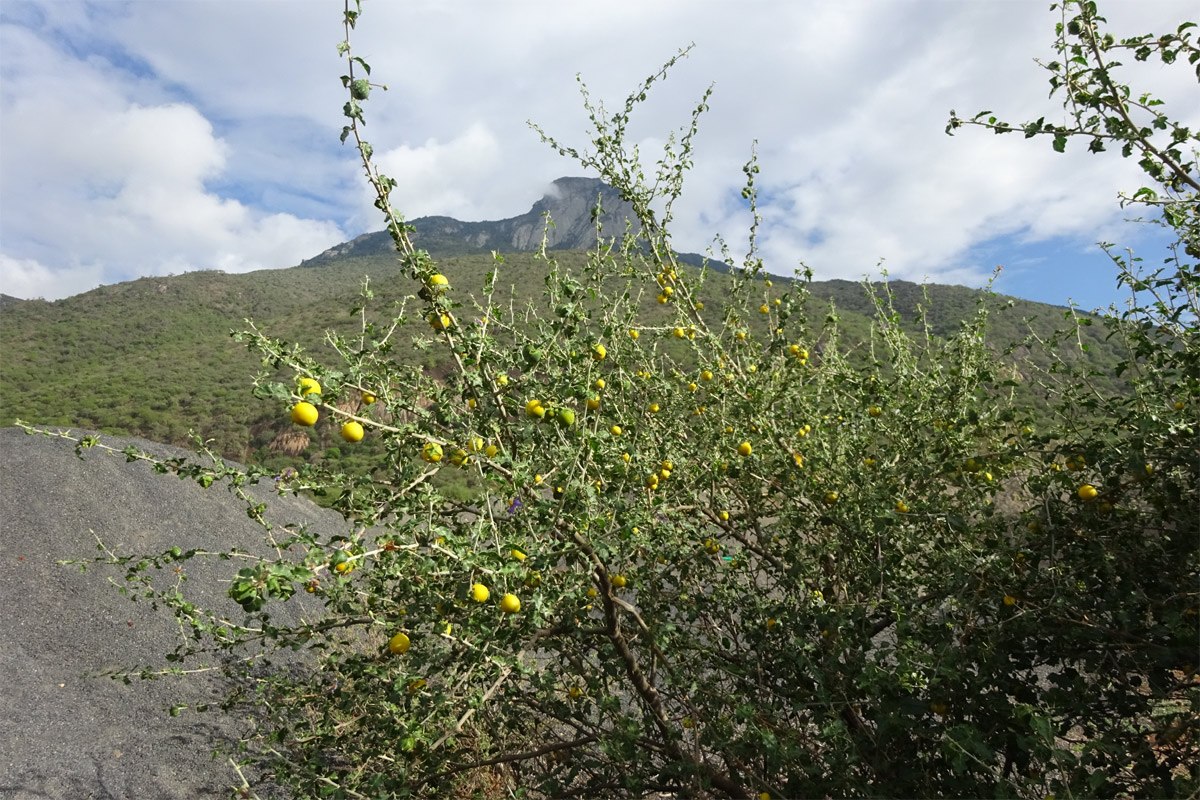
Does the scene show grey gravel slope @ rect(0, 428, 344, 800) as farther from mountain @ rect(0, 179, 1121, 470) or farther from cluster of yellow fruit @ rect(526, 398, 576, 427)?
cluster of yellow fruit @ rect(526, 398, 576, 427)

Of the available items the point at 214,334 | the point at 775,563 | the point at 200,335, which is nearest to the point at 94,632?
the point at 775,563

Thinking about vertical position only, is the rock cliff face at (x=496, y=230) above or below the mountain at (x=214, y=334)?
above

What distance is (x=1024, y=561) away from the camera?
7.04 feet

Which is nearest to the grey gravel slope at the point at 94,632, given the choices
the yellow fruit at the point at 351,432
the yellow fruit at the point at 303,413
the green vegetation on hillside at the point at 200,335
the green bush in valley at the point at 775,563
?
the green bush in valley at the point at 775,563

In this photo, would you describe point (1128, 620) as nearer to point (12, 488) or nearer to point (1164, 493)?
point (1164, 493)

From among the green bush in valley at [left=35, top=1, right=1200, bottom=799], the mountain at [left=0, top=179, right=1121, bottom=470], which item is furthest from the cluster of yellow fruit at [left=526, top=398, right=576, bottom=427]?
the mountain at [left=0, top=179, right=1121, bottom=470]

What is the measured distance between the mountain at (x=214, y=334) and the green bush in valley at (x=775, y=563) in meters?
1.05

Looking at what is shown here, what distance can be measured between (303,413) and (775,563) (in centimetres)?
238

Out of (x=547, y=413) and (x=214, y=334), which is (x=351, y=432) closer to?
(x=547, y=413)

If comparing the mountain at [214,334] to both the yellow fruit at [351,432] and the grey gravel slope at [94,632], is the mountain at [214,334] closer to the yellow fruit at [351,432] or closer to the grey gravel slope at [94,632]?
the yellow fruit at [351,432]

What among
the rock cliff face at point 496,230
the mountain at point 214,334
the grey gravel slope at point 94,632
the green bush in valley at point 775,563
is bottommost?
the grey gravel slope at point 94,632

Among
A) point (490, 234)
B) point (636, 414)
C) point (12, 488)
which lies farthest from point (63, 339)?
point (490, 234)

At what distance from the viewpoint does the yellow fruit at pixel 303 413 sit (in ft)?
4.57

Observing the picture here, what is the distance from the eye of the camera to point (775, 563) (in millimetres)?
3066
